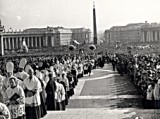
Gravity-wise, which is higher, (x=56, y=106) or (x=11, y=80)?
(x=11, y=80)

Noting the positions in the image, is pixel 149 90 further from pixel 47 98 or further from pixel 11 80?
pixel 11 80

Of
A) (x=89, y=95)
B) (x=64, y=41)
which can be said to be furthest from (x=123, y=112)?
(x=64, y=41)

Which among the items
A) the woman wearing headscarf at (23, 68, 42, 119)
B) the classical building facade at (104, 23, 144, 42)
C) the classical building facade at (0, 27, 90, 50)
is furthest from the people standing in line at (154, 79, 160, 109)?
the classical building facade at (104, 23, 144, 42)

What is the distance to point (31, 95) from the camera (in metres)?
10.7

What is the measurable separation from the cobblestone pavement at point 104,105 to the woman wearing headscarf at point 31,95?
0.56 m

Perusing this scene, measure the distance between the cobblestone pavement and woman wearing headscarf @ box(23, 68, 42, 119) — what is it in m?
0.56

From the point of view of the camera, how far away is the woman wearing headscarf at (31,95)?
35.1 feet

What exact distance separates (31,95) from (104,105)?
5099mm

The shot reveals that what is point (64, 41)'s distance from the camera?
513 feet

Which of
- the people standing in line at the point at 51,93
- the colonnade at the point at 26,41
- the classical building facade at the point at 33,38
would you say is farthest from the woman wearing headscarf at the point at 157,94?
the colonnade at the point at 26,41

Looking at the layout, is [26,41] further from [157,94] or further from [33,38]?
[157,94]

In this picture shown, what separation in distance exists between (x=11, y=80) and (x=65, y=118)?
7.78 ft

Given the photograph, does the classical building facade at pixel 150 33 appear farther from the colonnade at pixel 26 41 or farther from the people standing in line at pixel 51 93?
the people standing in line at pixel 51 93

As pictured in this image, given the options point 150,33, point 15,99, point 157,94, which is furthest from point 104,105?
point 150,33
